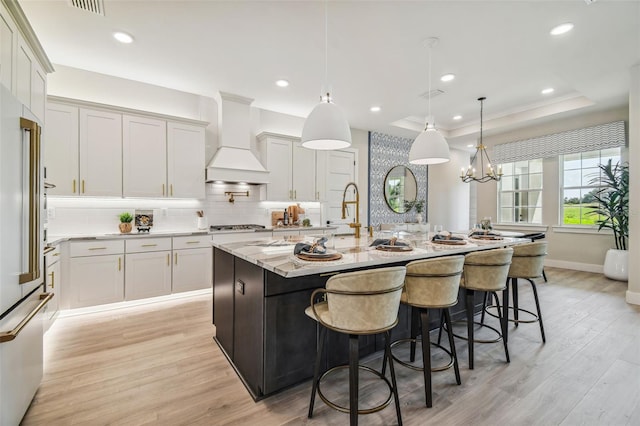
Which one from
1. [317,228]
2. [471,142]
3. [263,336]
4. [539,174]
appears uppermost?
[471,142]

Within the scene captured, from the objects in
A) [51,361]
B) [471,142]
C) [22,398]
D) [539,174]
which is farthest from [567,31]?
[51,361]

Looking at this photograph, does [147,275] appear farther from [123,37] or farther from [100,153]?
[123,37]

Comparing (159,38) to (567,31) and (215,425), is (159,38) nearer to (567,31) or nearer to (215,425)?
(215,425)

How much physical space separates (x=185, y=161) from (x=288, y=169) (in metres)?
1.67

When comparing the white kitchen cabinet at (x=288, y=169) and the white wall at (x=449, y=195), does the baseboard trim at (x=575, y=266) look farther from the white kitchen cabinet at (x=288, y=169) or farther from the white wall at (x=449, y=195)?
the white kitchen cabinet at (x=288, y=169)

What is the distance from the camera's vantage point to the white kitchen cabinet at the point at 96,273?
10.8 feet

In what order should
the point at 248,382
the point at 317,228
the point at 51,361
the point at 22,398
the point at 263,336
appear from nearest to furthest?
the point at 22,398 → the point at 263,336 → the point at 248,382 → the point at 51,361 → the point at 317,228

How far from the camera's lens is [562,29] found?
113 inches

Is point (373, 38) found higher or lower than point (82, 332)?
higher

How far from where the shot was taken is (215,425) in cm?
164

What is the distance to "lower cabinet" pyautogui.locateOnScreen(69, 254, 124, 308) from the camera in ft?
10.9

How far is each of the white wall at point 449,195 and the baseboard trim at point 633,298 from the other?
3.96 meters

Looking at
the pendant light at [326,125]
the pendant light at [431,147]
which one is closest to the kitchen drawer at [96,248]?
the pendant light at [326,125]

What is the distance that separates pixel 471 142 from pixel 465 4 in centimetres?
533
